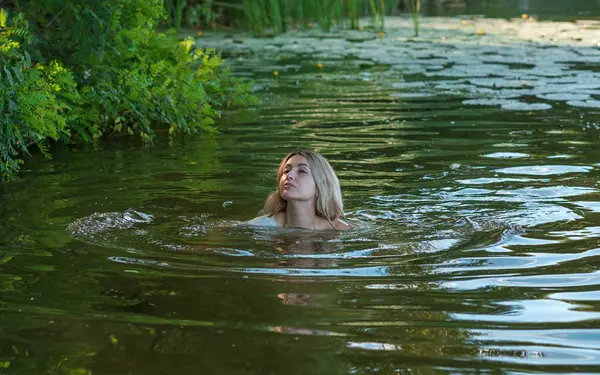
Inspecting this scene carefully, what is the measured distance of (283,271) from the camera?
5625 millimetres

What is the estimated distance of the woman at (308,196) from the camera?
705 cm

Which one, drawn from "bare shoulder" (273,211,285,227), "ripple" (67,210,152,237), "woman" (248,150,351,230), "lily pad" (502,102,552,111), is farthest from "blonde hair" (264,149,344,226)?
"lily pad" (502,102,552,111)

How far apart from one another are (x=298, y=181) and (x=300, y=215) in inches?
9.8

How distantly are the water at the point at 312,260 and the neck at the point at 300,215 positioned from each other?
274 mm

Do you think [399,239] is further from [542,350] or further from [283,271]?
[542,350]

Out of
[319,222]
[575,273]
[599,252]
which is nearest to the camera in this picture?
[575,273]

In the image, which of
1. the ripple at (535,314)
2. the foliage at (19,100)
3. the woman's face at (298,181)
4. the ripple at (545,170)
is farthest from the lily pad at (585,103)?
the ripple at (535,314)

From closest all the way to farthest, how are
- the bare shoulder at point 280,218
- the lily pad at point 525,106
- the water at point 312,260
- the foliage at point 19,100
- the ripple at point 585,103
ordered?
the water at point 312,260
the bare shoulder at point 280,218
the foliage at point 19,100
the lily pad at point 525,106
the ripple at point 585,103

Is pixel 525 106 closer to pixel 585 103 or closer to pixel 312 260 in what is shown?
pixel 585 103

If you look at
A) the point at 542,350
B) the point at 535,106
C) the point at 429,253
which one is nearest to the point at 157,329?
the point at 542,350

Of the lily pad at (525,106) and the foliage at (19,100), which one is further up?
the foliage at (19,100)

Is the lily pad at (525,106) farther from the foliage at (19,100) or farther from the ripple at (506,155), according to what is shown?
the foliage at (19,100)

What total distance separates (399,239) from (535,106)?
662cm

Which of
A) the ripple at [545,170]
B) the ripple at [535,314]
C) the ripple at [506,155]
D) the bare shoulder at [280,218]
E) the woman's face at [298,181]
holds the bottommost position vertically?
the ripple at [506,155]
